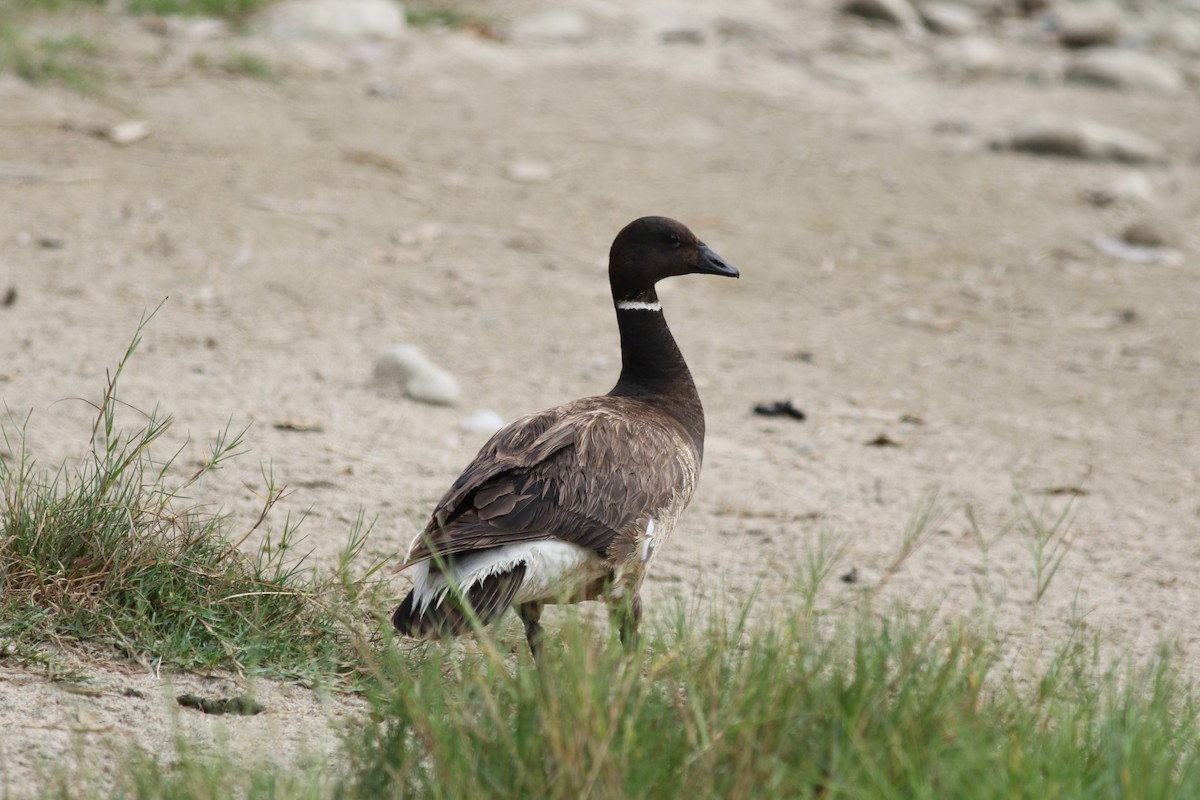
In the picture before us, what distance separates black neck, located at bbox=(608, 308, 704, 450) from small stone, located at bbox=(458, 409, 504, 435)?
1366mm

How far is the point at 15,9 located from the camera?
34.7 ft

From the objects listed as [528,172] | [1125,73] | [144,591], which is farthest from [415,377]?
[1125,73]

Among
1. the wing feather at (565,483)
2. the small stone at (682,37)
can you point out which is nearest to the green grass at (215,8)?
the small stone at (682,37)

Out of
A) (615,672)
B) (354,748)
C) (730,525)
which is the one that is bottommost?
(730,525)

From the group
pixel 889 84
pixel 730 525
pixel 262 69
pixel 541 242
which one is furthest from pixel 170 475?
pixel 889 84

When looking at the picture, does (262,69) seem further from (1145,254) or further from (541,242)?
(1145,254)

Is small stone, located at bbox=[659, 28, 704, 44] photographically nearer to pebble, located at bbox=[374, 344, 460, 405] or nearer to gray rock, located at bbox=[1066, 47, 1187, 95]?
gray rock, located at bbox=[1066, 47, 1187, 95]

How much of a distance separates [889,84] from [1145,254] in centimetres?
398

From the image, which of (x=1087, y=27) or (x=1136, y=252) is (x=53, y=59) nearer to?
(x=1136, y=252)

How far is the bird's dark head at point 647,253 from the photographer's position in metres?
5.07

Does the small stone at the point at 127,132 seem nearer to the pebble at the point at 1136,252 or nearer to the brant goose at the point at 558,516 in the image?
the brant goose at the point at 558,516

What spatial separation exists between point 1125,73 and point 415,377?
385 inches

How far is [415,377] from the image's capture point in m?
6.54

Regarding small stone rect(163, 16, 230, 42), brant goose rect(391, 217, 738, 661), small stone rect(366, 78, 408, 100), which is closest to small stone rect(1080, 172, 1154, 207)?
small stone rect(366, 78, 408, 100)
